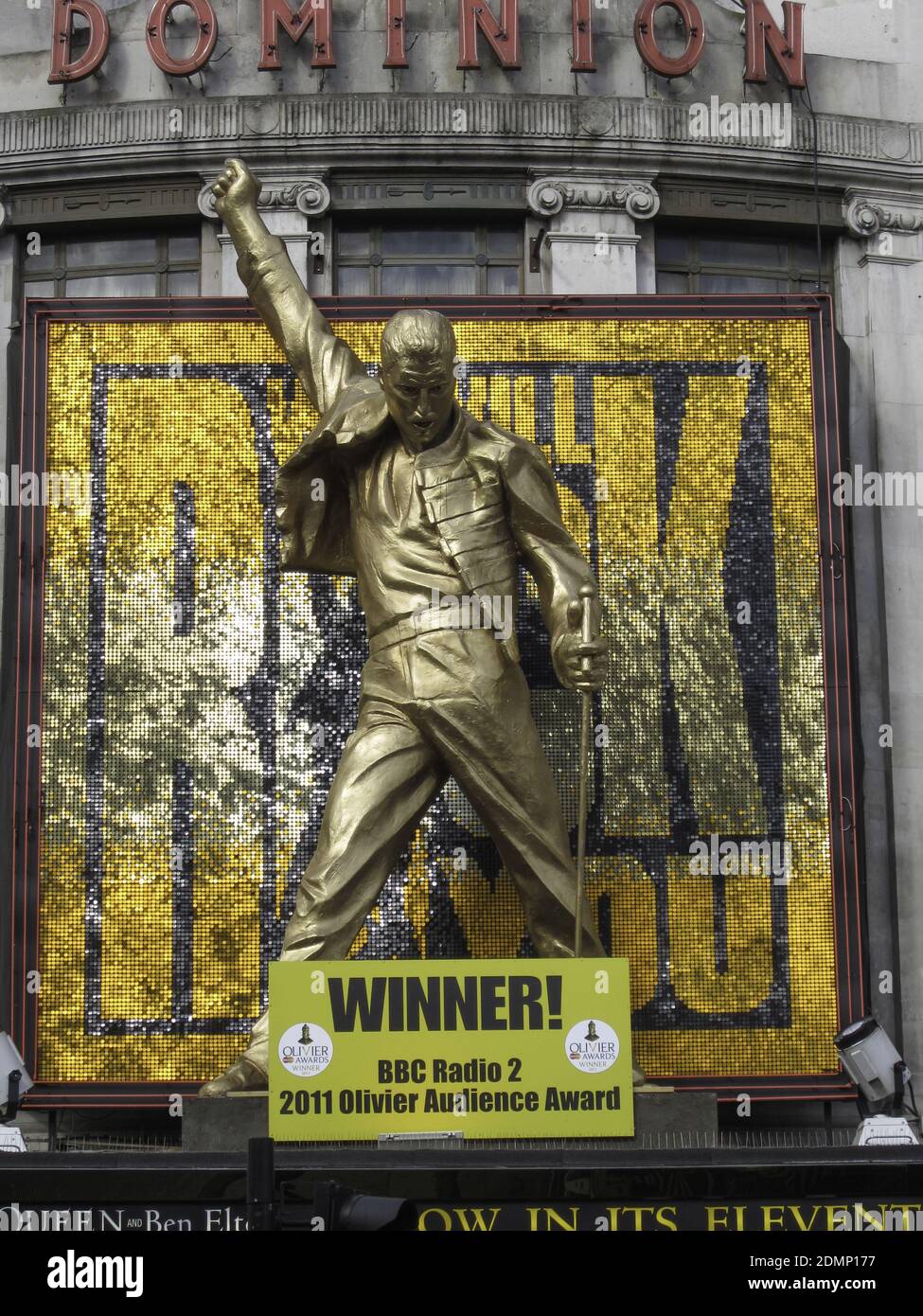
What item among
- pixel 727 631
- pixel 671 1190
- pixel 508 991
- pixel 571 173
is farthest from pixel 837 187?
pixel 671 1190

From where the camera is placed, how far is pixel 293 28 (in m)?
17.4

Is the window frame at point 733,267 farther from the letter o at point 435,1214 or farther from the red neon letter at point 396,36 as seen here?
the letter o at point 435,1214

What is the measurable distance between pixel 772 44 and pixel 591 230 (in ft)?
7.13

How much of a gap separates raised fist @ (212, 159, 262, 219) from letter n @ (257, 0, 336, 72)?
8.43ft

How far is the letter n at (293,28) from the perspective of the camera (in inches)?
681

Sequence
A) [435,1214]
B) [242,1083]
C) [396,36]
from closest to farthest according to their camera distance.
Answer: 1. [435,1214]
2. [242,1083]
3. [396,36]

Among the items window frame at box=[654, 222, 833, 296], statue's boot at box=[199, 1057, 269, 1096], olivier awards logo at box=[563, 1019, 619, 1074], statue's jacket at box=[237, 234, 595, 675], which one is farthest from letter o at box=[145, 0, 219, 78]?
olivier awards logo at box=[563, 1019, 619, 1074]

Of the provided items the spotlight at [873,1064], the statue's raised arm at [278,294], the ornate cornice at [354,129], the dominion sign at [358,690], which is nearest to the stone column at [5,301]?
the ornate cornice at [354,129]

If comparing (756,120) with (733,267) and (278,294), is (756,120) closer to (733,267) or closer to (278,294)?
(733,267)

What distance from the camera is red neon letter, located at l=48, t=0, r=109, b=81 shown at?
57.1ft

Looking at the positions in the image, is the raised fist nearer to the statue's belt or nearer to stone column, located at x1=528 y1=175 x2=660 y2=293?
stone column, located at x1=528 y1=175 x2=660 y2=293

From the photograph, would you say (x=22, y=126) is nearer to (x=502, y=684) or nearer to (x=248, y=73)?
(x=248, y=73)

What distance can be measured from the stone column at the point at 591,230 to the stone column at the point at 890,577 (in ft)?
5.80

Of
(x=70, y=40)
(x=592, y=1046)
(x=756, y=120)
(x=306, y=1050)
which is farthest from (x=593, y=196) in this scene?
(x=306, y=1050)
